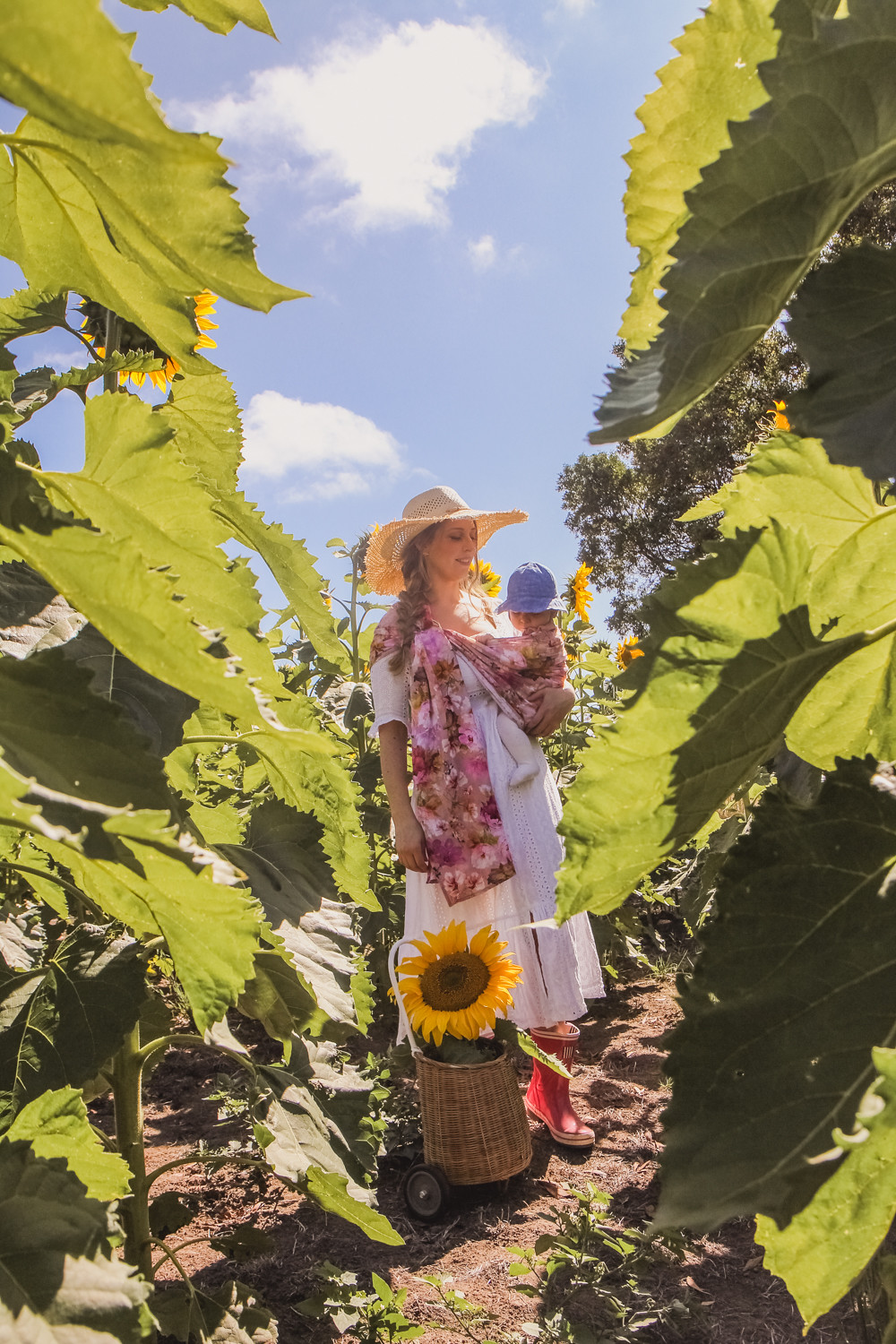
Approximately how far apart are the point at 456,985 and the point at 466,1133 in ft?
1.18

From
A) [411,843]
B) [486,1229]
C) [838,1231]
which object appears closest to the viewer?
[838,1231]

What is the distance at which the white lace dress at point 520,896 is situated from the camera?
314 cm

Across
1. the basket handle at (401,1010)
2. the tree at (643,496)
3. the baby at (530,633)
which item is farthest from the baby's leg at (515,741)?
the tree at (643,496)

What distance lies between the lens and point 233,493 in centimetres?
92

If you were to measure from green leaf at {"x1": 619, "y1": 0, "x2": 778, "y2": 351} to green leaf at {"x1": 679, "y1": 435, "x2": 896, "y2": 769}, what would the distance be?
0.30 feet

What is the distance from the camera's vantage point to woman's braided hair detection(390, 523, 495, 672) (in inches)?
129

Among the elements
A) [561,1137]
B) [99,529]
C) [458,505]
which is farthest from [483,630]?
[99,529]

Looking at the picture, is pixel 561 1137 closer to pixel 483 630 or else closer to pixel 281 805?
pixel 483 630

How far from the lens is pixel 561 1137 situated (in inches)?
115

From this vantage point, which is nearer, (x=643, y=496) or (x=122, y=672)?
(x=122, y=672)

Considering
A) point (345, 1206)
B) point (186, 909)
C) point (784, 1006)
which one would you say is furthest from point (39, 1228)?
point (345, 1206)

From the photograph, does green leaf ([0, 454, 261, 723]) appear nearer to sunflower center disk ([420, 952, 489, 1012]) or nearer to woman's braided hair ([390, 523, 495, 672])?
sunflower center disk ([420, 952, 489, 1012])

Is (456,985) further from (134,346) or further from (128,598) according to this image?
(128,598)

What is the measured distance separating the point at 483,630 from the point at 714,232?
10.4 feet
